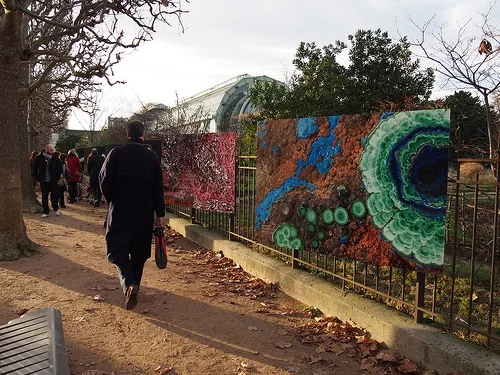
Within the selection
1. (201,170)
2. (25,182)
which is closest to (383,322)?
(201,170)

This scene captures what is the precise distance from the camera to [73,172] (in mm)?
14148

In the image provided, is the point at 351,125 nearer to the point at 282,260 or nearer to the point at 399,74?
the point at 282,260

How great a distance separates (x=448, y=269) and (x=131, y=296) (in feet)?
17.0

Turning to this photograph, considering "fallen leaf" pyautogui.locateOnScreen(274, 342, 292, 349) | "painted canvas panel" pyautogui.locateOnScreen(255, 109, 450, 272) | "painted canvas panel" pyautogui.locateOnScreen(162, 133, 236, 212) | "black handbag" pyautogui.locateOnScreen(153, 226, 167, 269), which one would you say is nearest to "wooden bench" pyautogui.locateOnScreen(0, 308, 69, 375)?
"black handbag" pyautogui.locateOnScreen(153, 226, 167, 269)

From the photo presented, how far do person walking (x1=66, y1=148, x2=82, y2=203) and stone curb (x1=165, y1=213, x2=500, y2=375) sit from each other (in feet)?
30.2

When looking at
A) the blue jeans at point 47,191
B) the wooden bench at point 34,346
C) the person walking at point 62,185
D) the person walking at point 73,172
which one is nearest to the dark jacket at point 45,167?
the blue jeans at point 47,191

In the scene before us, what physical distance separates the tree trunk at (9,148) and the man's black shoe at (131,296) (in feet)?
9.39

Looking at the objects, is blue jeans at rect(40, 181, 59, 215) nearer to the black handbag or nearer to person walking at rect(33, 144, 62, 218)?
person walking at rect(33, 144, 62, 218)

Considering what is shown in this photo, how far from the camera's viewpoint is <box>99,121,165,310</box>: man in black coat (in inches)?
181

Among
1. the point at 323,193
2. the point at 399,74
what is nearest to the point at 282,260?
the point at 323,193

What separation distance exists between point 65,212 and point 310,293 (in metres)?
9.33

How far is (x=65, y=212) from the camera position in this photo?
478 inches

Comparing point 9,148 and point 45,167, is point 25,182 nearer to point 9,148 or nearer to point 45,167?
point 45,167

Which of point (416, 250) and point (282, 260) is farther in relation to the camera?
point (282, 260)
